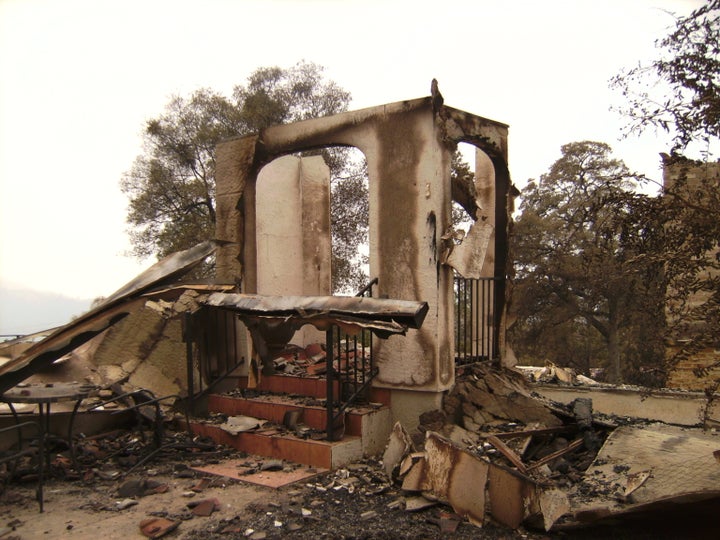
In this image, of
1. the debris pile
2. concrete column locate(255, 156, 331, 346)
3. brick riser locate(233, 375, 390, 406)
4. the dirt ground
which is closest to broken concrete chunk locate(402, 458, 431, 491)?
the dirt ground

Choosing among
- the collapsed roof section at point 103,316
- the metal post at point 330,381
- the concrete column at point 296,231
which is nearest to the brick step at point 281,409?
the metal post at point 330,381

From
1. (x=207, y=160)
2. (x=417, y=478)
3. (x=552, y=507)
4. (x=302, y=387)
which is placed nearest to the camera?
(x=552, y=507)

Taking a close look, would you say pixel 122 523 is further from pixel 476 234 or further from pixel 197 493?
pixel 476 234

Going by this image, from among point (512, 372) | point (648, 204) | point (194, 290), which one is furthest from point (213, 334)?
point (648, 204)

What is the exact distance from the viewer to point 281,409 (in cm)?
682

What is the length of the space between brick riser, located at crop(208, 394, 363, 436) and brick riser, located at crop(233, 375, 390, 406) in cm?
55

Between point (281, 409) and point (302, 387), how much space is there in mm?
722

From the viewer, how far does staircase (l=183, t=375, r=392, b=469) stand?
598 cm

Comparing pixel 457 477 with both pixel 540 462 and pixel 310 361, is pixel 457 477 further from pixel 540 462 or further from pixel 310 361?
pixel 310 361

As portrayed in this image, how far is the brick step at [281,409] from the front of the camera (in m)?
6.37

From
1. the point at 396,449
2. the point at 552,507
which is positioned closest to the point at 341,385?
the point at 396,449

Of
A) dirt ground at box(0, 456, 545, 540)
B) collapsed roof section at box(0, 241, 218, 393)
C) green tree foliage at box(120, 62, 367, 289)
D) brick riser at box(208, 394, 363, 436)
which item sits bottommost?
dirt ground at box(0, 456, 545, 540)

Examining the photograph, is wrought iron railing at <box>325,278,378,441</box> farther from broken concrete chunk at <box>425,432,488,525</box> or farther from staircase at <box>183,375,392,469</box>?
broken concrete chunk at <box>425,432,488,525</box>

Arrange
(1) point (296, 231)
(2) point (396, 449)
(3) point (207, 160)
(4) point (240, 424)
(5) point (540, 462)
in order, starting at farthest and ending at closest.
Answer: (3) point (207, 160) → (1) point (296, 231) → (4) point (240, 424) → (5) point (540, 462) → (2) point (396, 449)
